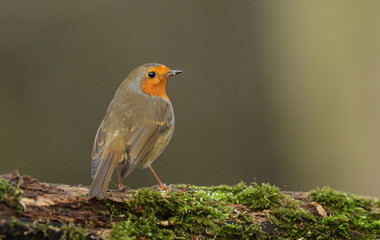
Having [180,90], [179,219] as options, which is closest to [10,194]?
[179,219]

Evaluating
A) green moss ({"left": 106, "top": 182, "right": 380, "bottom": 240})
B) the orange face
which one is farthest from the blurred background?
green moss ({"left": 106, "top": 182, "right": 380, "bottom": 240})

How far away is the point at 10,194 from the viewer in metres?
3.07

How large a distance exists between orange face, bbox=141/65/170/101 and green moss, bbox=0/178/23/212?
7.94 feet

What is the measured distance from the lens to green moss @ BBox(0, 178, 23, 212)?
3.04 meters

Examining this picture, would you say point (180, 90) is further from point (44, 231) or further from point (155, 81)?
point (44, 231)

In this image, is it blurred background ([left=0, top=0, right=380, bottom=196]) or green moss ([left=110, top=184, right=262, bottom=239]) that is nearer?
green moss ([left=110, top=184, right=262, bottom=239])

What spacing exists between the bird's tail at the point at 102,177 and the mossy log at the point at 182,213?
0.10 metres

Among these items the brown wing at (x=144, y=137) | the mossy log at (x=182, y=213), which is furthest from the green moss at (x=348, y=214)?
the brown wing at (x=144, y=137)

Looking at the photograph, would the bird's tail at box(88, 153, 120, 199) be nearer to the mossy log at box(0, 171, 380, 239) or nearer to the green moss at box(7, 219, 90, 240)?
the mossy log at box(0, 171, 380, 239)

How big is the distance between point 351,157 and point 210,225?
746cm

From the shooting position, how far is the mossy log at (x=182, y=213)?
3088 millimetres

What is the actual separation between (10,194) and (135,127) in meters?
1.71

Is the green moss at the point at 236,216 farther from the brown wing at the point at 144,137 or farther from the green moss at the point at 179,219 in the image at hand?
the brown wing at the point at 144,137

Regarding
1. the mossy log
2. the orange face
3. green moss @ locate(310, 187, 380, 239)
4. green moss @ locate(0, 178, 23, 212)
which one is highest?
the orange face
